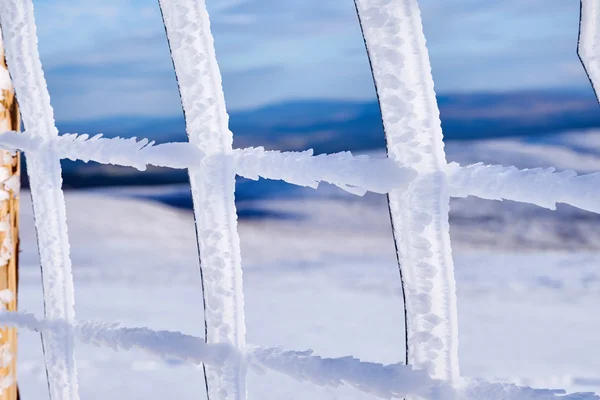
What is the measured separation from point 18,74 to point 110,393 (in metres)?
3.72

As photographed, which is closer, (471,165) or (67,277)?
(471,165)

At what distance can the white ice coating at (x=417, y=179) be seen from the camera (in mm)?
631

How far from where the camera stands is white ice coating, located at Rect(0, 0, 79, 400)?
3.49ft

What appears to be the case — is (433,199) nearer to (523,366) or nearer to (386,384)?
(386,384)

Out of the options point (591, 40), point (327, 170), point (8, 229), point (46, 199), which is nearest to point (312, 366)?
point (327, 170)

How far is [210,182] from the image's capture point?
822 mm

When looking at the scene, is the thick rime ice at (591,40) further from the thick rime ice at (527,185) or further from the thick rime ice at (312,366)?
the thick rime ice at (312,366)

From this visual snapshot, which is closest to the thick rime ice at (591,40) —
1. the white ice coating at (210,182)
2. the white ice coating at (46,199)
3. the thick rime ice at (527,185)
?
the thick rime ice at (527,185)

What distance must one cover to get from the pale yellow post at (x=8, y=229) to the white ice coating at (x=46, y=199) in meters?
0.15

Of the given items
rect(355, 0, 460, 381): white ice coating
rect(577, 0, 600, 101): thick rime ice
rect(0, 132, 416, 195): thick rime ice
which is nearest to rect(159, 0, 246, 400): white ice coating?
rect(0, 132, 416, 195): thick rime ice

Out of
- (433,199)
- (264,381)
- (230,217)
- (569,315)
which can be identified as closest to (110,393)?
(264,381)

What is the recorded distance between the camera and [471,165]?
61cm

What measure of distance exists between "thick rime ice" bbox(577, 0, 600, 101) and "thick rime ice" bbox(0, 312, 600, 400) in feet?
0.95

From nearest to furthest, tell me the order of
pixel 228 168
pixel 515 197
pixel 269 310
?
pixel 515 197, pixel 228 168, pixel 269 310
